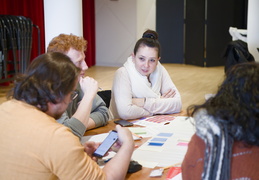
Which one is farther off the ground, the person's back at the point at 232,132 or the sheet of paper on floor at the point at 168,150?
the person's back at the point at 232,132

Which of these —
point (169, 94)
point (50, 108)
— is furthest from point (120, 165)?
point (169, 94)

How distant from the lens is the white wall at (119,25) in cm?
877

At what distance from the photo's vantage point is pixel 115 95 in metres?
2.65

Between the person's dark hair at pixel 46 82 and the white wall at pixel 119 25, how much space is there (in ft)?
24.6

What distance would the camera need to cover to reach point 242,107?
1.13 metres

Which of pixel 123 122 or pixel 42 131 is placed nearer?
pixel 42 131

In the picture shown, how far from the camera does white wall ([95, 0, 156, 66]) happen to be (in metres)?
8.77

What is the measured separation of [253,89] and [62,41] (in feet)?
4.42

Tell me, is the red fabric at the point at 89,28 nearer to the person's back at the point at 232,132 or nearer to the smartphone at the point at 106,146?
the smartphone at the point at 106,146

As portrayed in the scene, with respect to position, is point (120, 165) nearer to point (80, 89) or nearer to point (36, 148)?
point (36, 148)

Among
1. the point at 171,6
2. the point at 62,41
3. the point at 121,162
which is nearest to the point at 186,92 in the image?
the point at 171,6

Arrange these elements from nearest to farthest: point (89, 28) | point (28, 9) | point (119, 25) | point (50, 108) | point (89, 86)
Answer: point (50, 108), point (89, 86), point (28, 9), point (89, 28), point (119, 25)

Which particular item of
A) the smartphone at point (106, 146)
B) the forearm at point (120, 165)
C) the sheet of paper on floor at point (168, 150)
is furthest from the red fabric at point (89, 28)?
the forearm at point (120, 165)

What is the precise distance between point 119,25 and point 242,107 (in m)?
7.97
